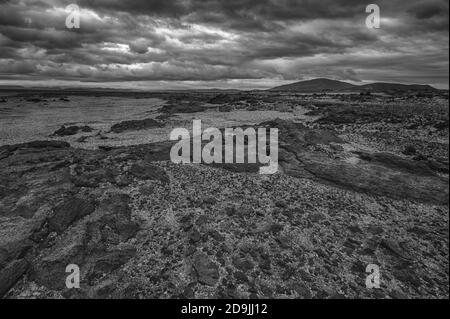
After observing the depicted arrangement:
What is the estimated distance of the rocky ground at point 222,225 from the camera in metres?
9.32

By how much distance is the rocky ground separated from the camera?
30.6ft

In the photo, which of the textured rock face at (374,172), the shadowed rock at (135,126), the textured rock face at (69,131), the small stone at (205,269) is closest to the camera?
the small stone at (205,269)

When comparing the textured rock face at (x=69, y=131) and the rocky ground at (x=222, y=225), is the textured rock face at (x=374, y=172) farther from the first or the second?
the textured rock face at (x=69, y=131)

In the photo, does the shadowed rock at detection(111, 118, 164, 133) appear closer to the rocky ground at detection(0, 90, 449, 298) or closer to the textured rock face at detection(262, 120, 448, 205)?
the rocky ground at detection(0, 90, 449, 298)

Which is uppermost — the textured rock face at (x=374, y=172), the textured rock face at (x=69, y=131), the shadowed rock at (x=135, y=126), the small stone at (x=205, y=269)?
the shadowed rock at (x=135, y=126)

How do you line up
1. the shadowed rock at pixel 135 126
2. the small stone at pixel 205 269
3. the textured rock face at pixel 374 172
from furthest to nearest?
1. the shadowed rock at pixel 135 126
2. the textured rock face at pixel 374 172
3. the small stone at pixel 205 269

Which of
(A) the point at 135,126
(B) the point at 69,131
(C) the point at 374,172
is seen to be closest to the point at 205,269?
(C) the point at 374,172

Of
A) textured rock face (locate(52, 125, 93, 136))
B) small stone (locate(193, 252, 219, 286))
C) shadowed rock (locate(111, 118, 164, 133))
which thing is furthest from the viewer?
shadowed rock (locate(111, 118, 164, 133))

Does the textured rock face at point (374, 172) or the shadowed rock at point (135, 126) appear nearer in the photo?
the textured rock face at point (374, 172)

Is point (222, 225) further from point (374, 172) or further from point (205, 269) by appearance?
point (374, 172)

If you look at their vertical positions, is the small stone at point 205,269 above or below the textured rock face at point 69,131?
below

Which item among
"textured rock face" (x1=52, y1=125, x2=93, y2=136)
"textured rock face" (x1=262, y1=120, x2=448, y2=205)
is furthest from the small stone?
"textured rock face" (x1=52, y1=125, x2=93, y2=136)

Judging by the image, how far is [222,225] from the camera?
11.8 meters

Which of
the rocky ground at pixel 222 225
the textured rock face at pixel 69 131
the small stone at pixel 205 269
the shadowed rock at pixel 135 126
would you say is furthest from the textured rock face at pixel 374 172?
the textured rock face at pixel 69 131
